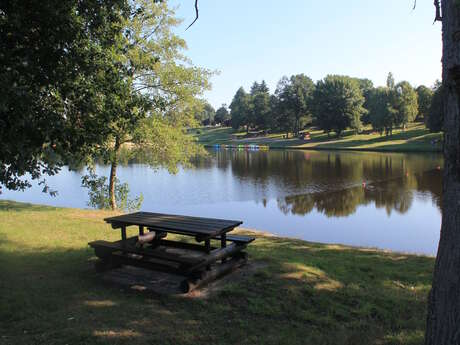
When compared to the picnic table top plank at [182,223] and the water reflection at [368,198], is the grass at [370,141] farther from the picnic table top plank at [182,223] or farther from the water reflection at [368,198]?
the picnic table top plank at [182,223]

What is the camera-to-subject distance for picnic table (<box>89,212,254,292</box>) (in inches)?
241

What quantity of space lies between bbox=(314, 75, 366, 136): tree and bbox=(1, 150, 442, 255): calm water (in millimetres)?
35987

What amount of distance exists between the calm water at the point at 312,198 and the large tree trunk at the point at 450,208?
11269mm

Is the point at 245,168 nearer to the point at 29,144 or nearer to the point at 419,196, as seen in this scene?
the point at 419,196

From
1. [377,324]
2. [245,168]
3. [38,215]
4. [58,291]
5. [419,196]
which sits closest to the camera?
[377,324]

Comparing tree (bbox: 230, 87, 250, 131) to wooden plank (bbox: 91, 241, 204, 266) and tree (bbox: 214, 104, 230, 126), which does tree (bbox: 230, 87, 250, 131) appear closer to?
tree (bbox: 214, 104, 230, 126)

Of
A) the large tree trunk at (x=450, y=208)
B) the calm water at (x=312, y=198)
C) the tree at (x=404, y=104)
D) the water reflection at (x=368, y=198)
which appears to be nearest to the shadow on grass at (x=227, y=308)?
the large tree trunk at (x=450, y=208)

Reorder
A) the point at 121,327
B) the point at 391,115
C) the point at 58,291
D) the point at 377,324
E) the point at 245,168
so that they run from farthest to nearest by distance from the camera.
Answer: the point at 391,115 → the point at 245,168 → the point at 58,291 → the point at 377,324 → the point at 121,327

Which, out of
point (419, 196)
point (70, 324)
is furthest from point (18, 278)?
point (419, 196)

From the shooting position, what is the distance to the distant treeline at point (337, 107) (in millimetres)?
70250

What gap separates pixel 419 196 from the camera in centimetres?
2467

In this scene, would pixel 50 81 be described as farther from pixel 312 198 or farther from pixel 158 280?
pixel 312 198

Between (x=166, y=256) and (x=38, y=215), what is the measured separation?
8291mm

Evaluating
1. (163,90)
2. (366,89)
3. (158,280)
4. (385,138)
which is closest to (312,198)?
(163,90)
